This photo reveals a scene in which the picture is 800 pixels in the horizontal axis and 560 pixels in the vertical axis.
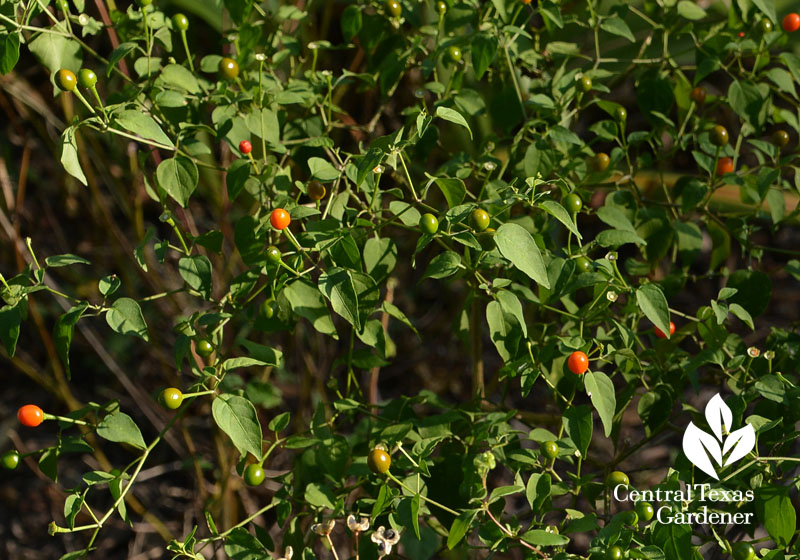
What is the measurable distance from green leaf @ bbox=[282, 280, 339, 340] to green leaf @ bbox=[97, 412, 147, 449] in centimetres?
20

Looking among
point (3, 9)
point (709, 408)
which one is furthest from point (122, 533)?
point (709, 408)

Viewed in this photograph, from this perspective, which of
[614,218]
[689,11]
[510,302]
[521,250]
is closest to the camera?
[521,250]

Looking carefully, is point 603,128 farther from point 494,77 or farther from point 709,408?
point 709,408

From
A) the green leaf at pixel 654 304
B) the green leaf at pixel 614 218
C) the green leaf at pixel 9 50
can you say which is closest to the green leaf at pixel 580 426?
the green leaf at pixel 654 304

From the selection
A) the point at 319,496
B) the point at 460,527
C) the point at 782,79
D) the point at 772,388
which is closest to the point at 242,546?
the point at 319,496

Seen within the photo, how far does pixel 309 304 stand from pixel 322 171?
14 centimetres

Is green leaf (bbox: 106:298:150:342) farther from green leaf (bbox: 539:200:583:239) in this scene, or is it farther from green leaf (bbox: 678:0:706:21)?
green leaf (bbox: 678:0:706:21)

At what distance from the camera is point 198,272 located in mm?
838

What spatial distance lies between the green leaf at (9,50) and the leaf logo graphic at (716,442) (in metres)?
0.80

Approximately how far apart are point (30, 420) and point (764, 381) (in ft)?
2.43

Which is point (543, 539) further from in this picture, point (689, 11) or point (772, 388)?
point (689, 11)

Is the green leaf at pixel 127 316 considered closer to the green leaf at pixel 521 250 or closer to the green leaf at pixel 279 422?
the green leaf at pixel 279 422

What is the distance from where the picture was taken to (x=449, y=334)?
206cm

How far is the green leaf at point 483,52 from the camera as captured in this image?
860 mm
